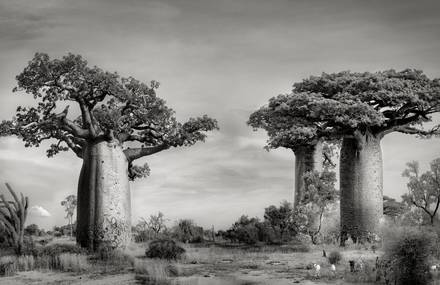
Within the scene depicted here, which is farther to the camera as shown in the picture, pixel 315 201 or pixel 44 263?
pixel 315 201

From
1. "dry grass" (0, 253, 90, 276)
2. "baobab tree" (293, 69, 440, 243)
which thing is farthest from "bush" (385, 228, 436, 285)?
"baobab tree" (293, 69, 440, 243)

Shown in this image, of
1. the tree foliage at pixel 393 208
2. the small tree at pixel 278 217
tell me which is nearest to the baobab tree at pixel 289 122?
the small tree at pixel 278 217

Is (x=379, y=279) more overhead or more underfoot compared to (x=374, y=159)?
more underfoot

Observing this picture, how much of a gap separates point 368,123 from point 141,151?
779cm

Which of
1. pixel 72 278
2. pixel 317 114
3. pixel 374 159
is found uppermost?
pixel 317 114

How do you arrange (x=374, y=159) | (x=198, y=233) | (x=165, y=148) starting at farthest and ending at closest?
1. (x=198, y=233)
2. (x=374, y=159)
3. (x=165, y=148)

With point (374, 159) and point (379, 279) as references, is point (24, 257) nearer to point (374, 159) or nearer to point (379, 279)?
point (379, 279)

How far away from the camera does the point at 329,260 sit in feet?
50.7

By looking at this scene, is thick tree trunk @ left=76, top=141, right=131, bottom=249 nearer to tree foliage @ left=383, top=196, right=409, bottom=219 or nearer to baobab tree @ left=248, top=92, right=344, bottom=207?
baobab tree @ left=248, top=92, right=344, bottom=207

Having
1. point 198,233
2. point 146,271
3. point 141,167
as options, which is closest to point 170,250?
point 146,271

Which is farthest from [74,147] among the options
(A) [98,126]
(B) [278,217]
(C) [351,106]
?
(B) [278,217]

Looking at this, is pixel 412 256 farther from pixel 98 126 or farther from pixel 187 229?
pixel 187 229

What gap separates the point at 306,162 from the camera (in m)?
26.0

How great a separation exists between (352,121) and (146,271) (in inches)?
355
